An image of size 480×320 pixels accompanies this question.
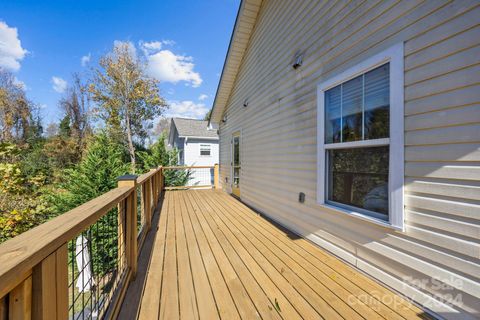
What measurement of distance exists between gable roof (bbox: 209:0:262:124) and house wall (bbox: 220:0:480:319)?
6.28 ft

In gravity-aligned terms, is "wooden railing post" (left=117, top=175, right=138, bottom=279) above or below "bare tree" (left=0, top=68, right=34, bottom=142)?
below

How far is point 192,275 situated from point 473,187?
243 cm

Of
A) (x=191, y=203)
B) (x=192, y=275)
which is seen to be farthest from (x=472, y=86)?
(x=191, y=203)

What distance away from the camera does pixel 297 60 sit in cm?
338

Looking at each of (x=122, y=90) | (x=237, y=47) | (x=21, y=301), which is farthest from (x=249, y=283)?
(x=122, y=90)

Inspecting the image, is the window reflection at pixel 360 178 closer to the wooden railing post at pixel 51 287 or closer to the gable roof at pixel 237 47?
the wooden railing post at pixel 51 287

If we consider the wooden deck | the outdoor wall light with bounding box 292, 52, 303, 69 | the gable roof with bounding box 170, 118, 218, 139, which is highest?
the gable roof with bounding box 170, 118, 218, 139

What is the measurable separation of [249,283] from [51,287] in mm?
1703

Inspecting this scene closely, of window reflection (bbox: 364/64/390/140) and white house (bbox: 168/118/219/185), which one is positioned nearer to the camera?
window reflection (bbox: 364/64/390/140)

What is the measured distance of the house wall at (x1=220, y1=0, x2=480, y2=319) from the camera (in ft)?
4.88

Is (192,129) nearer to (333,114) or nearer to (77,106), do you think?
(77,106)

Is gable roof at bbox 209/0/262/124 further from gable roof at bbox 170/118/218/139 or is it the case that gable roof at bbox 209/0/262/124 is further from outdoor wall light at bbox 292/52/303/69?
gable roof at bbox 170/118/218/139

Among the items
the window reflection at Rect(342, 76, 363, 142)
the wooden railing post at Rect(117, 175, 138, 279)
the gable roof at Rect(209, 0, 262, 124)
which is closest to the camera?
the wooden railing post at Rect(117, 175, 138, 279)

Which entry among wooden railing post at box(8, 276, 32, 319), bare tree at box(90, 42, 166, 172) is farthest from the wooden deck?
bare tree at box(90, 42, 166, 172)
